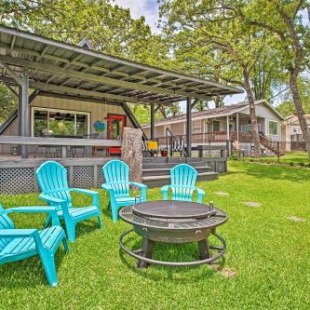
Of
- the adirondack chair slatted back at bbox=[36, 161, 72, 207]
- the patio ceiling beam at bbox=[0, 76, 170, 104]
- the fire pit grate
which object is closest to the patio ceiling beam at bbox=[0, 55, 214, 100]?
the patio ceiling beam at bbox=[0, 76, 170, 104]

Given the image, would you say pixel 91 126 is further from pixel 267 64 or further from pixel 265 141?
pixel 267 64

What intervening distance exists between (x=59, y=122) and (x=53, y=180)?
7.64 metres

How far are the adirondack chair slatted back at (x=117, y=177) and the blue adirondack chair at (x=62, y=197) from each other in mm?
909

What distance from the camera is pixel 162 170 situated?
8797mm

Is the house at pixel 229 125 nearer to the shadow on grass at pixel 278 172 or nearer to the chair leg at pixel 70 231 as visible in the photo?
the shadow on grass at pixel 278 172

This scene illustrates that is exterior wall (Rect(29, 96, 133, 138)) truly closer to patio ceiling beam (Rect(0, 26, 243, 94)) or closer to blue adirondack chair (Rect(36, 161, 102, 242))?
patio ceiling beam (Rect(0, 26, 243, 94))

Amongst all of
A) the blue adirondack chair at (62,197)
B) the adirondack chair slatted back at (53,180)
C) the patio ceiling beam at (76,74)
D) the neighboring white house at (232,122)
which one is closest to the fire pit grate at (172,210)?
the blue adirondack chair at (62,197)

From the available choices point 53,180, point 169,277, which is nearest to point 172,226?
point 169,277

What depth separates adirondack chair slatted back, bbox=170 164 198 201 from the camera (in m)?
5.14

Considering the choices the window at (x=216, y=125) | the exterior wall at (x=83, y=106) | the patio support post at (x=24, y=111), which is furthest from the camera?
the window at (x=216, y=125)

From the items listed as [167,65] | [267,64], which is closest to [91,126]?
[167,65]

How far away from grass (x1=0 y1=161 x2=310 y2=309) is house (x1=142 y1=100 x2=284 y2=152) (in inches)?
684

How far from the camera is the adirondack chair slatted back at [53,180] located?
429 centimetres

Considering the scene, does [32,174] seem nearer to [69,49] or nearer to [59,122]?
[69,49]
